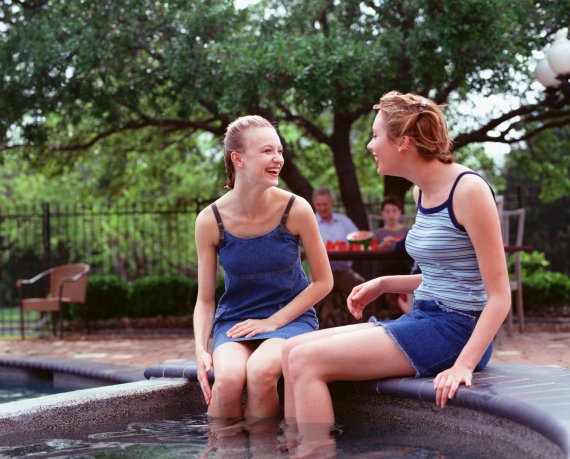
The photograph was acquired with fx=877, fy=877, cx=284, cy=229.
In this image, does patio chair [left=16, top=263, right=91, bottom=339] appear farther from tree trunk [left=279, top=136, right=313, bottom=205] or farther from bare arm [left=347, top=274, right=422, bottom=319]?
bare arm [left=347, top=274, right=422, bottom=319]

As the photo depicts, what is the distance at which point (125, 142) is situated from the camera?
49.2 feet

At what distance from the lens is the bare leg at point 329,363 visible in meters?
3.28

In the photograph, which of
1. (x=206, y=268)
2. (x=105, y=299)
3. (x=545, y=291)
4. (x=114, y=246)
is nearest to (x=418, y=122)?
(x=206, y=268)

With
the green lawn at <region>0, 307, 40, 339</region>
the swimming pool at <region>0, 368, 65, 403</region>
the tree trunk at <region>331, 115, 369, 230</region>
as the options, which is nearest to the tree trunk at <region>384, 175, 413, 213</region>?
the tree trunk at <region>331, 115, 369, 230</region>

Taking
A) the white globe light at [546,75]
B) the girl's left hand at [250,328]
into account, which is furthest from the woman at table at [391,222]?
the girl's left hand at [250,328]

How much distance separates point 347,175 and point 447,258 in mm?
9469

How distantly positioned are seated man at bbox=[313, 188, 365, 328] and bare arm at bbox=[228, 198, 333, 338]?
17.0ft

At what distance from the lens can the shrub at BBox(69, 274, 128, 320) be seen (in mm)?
13273

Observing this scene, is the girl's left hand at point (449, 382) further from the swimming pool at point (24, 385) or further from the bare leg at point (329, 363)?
the swimming pool at point (24, 385)

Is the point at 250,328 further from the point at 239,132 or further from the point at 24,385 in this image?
the point at 24,385

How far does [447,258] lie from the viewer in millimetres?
3305

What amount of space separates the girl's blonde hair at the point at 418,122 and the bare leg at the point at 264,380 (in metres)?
1.03

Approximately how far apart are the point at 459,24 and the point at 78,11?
465 cm

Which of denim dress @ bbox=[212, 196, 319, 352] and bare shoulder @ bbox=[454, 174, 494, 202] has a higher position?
bare shoulder @ bbox=[454, 174, 494, 202]
